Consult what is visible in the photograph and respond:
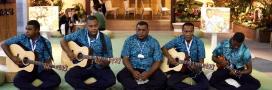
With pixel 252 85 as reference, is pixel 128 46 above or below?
above

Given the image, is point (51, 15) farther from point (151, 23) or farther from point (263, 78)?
point (151, 23)

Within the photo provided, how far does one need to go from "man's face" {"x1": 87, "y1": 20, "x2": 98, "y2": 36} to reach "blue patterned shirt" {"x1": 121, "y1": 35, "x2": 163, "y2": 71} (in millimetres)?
410

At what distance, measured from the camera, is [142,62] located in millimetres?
5586

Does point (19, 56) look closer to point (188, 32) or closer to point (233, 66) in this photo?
point (188, 32)

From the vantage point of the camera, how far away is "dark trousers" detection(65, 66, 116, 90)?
213 inches

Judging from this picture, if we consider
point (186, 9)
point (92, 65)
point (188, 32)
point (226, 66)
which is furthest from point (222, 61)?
point (186, 9)

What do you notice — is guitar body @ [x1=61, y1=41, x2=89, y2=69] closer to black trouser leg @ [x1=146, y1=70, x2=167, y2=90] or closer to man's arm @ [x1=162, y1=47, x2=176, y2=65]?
black trouser leg @ [x1=146, y1=70, x2=167, y2=90]

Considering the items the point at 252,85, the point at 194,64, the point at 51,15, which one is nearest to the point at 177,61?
the point at 194,64

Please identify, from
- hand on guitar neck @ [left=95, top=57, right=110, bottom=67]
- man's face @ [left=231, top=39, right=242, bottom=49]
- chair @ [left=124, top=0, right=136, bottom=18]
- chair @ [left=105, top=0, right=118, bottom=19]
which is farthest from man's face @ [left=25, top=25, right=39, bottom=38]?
chair @ [left=124, top=0, right=136, bottom=18]

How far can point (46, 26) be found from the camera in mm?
7656

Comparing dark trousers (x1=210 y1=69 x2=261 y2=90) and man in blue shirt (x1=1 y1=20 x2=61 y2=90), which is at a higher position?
man in blue shirt (x1=1 y1=20 x2=61 y2=90)

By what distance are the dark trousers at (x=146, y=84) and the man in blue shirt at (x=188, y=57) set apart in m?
0.10

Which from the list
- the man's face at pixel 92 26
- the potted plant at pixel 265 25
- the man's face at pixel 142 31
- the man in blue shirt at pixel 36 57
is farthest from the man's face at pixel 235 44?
the potted plant at pixel 265 25

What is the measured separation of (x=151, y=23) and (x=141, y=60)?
12040mm
